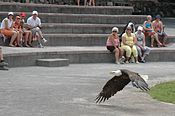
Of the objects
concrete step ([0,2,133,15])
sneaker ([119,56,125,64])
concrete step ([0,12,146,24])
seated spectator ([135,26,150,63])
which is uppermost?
concrete step ([0,2,133,15])

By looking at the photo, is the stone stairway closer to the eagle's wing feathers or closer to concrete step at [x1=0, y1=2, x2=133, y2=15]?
concrete step at [x1=0, y1=2, x2=133, y2=15]

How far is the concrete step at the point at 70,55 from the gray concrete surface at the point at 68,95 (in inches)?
17.4

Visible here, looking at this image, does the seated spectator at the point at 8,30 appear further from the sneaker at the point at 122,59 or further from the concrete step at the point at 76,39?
the sneaker at the point at 122,59

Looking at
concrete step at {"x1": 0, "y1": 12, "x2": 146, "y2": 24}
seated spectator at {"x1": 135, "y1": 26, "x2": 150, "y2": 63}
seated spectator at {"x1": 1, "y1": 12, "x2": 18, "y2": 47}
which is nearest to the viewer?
seated spectator at {"x1": 1, "y1": 12, "x2": 18, "y2": 47}

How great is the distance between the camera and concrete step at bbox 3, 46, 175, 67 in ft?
51.2

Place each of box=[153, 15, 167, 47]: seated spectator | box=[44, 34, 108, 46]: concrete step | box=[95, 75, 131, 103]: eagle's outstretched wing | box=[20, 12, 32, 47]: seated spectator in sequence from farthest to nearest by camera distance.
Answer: box=[153, 15, 167, 47]: seated spectator, box=[44, 34, 108, 46]: concrete step, box=[20, 12, 32, 47]: seated spectator, box=[95, 75, 131, 103]: eagle's outstretched wing

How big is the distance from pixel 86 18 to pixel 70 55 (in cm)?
489

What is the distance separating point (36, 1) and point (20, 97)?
15605 mm

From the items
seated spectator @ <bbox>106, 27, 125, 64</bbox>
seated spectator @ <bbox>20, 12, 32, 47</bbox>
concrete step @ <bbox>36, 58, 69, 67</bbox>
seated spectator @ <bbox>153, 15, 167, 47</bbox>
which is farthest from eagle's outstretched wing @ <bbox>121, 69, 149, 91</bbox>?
A: seated spectator @ <bbox>153, 15, 167, 47</bbox>

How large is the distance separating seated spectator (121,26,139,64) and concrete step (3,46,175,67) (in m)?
0.54

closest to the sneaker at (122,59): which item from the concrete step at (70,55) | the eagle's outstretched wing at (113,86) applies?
the concrete step at (70,55)

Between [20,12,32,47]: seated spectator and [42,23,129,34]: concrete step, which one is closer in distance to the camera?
[20,12,32,47]: seated spectator

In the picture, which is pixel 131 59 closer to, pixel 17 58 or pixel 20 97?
pixel 17 58

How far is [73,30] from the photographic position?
20422 mm
